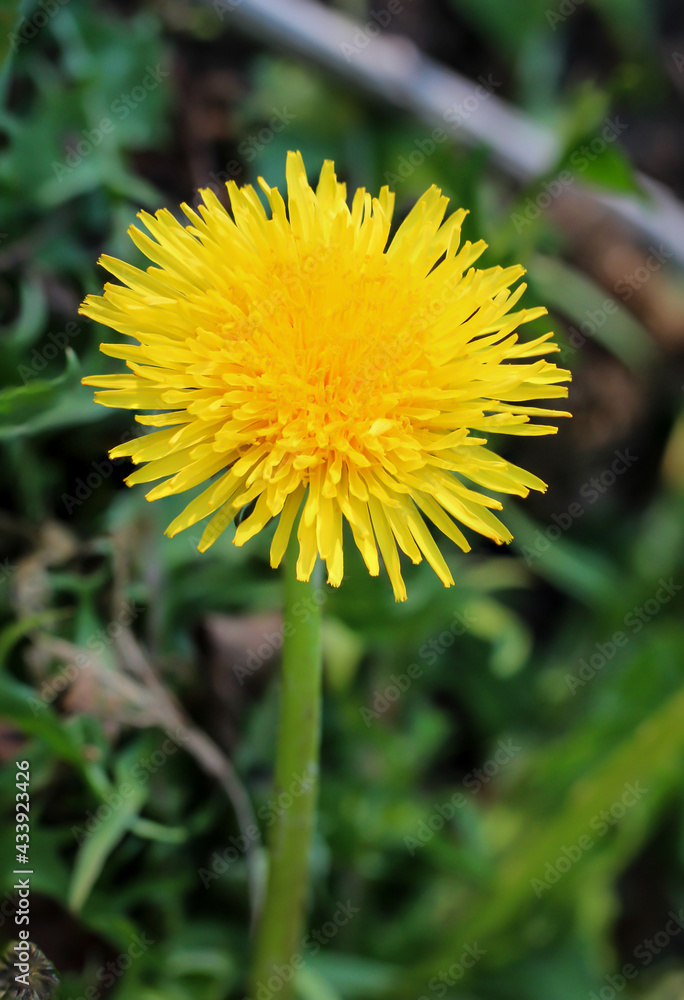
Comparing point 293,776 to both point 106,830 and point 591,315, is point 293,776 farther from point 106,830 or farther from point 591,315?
point 591,315

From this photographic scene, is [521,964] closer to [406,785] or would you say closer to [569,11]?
[406,785]

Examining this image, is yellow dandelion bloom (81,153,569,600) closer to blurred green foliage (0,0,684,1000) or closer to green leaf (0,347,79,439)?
green leaf (0,347,79,439)

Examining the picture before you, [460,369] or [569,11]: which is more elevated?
[569,11]

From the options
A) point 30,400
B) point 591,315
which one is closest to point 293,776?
point 30,400

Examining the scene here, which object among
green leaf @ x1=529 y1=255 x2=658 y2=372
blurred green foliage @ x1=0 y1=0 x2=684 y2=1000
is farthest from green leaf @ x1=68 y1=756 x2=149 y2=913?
green leaf @ x1=529 y1=255 x2=658 y2=372

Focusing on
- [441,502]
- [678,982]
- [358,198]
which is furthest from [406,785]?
[358,198]

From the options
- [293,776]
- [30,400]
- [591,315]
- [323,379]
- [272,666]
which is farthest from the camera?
[591,315]
